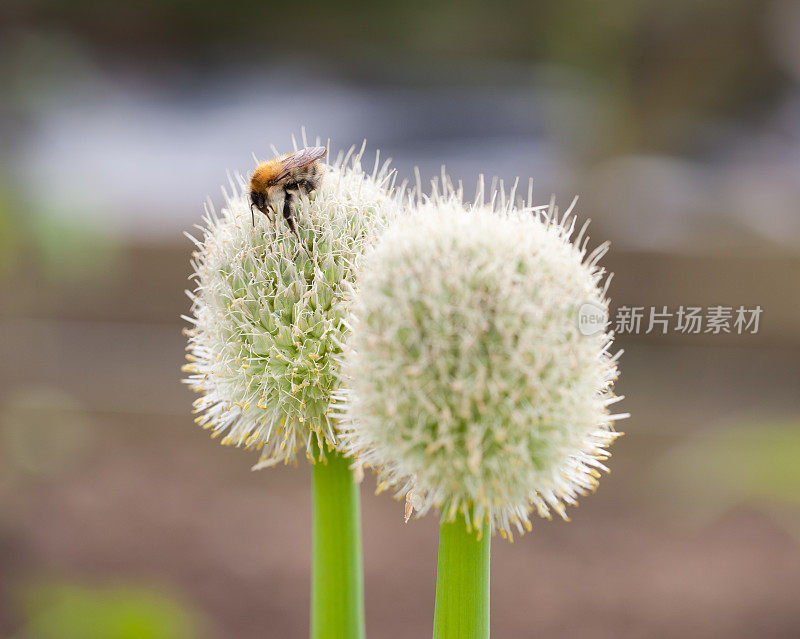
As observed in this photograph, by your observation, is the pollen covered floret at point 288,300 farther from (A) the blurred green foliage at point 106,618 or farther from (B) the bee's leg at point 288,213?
A: (A) the blurred green foliage at point 106,618

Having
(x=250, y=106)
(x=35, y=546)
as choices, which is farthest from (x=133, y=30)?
(x=35, y=546)

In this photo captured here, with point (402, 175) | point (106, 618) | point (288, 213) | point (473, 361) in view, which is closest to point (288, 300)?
point (288, 213)

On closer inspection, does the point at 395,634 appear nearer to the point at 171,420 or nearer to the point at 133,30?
the point at 171,420

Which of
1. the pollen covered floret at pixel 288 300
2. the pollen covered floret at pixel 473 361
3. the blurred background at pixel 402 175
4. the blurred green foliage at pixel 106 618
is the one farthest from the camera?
the blurred background at pixel 402 175

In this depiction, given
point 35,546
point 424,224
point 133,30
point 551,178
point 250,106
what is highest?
point 133,30

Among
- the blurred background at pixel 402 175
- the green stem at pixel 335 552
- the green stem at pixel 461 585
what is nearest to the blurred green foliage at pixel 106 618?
the blurred background at pixel 402 175

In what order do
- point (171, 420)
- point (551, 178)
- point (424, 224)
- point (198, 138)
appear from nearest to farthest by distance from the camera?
point (424, 224) → point (171, 420) → point (551, 178) → point (198, 138)

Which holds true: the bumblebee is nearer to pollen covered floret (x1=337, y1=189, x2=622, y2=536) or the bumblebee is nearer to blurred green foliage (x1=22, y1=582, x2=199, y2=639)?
pollen covered floret (x1=337, y1=189, x2=622, y2=536)
